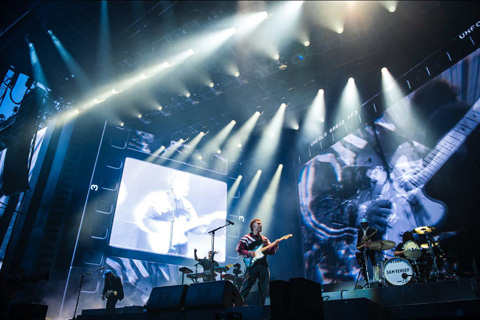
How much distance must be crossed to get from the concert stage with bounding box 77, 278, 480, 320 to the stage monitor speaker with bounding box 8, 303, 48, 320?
643 mm

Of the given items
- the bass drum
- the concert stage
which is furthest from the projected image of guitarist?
the bass drum

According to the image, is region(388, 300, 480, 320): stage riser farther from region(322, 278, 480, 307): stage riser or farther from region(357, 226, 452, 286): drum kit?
region(357, 226, 452, 286): drum kit

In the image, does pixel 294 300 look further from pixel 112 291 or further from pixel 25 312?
pixel 112 291

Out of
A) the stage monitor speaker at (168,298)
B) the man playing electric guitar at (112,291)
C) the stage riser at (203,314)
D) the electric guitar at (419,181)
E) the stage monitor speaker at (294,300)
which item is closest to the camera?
the stage monitor speaker at (294,300)

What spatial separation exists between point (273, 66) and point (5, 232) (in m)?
8.85

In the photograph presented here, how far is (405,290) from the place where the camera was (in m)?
4.97

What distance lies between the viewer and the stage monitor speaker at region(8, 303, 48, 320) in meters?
4.32

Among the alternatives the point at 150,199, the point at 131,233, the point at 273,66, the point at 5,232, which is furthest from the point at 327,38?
the point at 5,232

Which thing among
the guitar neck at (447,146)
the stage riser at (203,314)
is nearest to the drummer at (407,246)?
the guitar neck at (447,146)

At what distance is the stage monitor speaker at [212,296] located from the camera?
4.04 m

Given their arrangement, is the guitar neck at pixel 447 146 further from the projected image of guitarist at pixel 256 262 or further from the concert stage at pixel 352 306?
the projected image of guitarist at pixel 256 262

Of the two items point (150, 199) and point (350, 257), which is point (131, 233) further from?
point (350, 257)

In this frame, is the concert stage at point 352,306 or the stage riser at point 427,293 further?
the stage riser at point 427,293

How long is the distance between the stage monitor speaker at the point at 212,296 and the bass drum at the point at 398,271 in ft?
11.3
